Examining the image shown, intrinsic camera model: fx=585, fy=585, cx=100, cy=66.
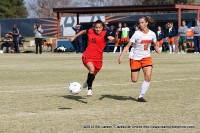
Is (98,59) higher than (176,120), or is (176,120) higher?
(98,59)

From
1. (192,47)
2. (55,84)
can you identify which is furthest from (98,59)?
(192,47)

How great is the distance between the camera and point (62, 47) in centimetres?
4462

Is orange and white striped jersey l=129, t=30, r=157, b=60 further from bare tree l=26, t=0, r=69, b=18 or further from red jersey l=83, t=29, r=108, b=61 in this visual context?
bare tree l=26, t=0, r=69, b=18

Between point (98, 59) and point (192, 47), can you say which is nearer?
point (98, 59)

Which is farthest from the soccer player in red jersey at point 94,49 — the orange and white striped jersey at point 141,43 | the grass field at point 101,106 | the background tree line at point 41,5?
the background tree line at point 41,5

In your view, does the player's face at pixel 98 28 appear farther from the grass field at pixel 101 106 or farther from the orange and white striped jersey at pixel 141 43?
the grass field at pixel 101 106

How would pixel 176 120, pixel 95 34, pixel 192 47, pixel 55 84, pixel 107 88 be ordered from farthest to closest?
pixel 192 47, pixel 55 84, pixel 107 88, pixel 95 34, pixel 176 120

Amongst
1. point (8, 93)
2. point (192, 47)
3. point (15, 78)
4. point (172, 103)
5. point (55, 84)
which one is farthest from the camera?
point (192, 47)

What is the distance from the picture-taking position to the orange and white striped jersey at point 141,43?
42.9ft

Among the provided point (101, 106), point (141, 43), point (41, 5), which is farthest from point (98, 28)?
point (41, 5)

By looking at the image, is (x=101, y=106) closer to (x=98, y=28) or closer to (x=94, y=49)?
(x=94, y=49)

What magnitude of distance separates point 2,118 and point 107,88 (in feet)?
19.4

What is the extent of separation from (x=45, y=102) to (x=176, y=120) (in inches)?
146

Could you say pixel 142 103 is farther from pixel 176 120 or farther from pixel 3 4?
pixel 3 4
